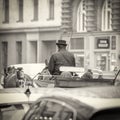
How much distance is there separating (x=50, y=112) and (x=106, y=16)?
16782 millimetres

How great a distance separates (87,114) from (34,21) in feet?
60.9

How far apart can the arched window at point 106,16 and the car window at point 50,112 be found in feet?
52.9

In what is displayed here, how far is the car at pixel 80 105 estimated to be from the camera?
220 cm

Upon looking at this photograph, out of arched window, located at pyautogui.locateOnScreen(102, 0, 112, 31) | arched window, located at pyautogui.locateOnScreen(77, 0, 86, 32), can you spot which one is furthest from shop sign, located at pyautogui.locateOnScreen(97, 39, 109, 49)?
arched window, located at pyautogui.locateOnScreen(77, 0, 86, 32)

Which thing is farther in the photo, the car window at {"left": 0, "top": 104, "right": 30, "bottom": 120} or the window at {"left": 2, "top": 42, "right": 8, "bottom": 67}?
the window at {"left": 2, "top": 42, "right": 8, "bottom": 67}

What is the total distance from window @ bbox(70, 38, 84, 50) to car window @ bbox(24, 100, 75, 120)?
17.6 metres

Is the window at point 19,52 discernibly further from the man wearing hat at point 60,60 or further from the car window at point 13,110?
the car window at point 13,110

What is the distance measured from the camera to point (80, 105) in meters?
2.24

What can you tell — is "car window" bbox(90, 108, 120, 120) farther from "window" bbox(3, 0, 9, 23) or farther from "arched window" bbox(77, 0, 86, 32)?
"window" bbox(3, 0, 9, 23)

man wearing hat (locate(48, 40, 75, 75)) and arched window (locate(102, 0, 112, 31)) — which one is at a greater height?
arched window (locate(102, 0, 112, 31))

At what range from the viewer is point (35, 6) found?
20.4 m

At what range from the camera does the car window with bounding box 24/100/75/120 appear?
2.23 metres

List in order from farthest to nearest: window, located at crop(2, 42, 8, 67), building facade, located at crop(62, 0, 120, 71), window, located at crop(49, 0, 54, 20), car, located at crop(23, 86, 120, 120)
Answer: window, located at crop(49, 0, 54, 20)
building facade, located at crop(62, 0, 120, 71)
window, located at crop(2, 42, 8, 67)
car, located at crop(23, 86, 120, 120)

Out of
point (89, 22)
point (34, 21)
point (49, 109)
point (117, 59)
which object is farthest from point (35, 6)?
A: point (49, 109)
